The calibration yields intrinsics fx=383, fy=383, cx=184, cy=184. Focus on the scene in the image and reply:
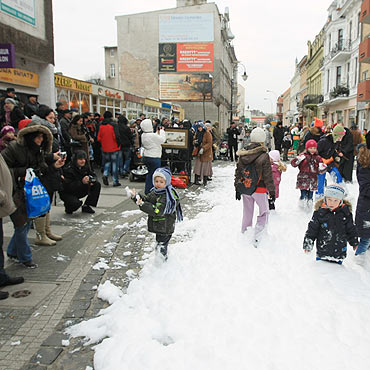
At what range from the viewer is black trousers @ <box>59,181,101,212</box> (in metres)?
7.43

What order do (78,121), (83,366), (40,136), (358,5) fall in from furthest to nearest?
(358,5) < (78,121) < (40,136) < (83,366)

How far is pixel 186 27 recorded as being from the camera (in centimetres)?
4191

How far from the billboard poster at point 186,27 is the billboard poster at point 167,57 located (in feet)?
2.29

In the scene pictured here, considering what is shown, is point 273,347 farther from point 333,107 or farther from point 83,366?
point 333,107

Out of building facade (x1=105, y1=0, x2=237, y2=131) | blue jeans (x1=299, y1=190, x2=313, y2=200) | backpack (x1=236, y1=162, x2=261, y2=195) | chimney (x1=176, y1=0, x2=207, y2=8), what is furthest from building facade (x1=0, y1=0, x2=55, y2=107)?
chimney (x1=176, y1=0, x2=207, y2=8)

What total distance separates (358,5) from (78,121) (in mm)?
30177

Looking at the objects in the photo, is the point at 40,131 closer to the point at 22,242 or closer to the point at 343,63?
the point at 22,242

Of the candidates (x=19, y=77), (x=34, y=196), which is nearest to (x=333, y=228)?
(x=34, y=196)

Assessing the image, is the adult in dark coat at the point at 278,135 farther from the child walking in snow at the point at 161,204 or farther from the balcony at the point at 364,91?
the child walking in snow at the point at 161,204

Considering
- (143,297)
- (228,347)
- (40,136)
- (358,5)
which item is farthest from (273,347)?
(358,5)

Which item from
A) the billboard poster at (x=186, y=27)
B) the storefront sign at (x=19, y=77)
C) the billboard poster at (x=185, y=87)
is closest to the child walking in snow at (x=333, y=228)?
the storefront sign at (x=19, y=77)

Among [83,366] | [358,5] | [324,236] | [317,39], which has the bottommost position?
[83,366]

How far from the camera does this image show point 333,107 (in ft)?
132

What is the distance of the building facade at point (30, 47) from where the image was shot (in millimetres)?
12188
